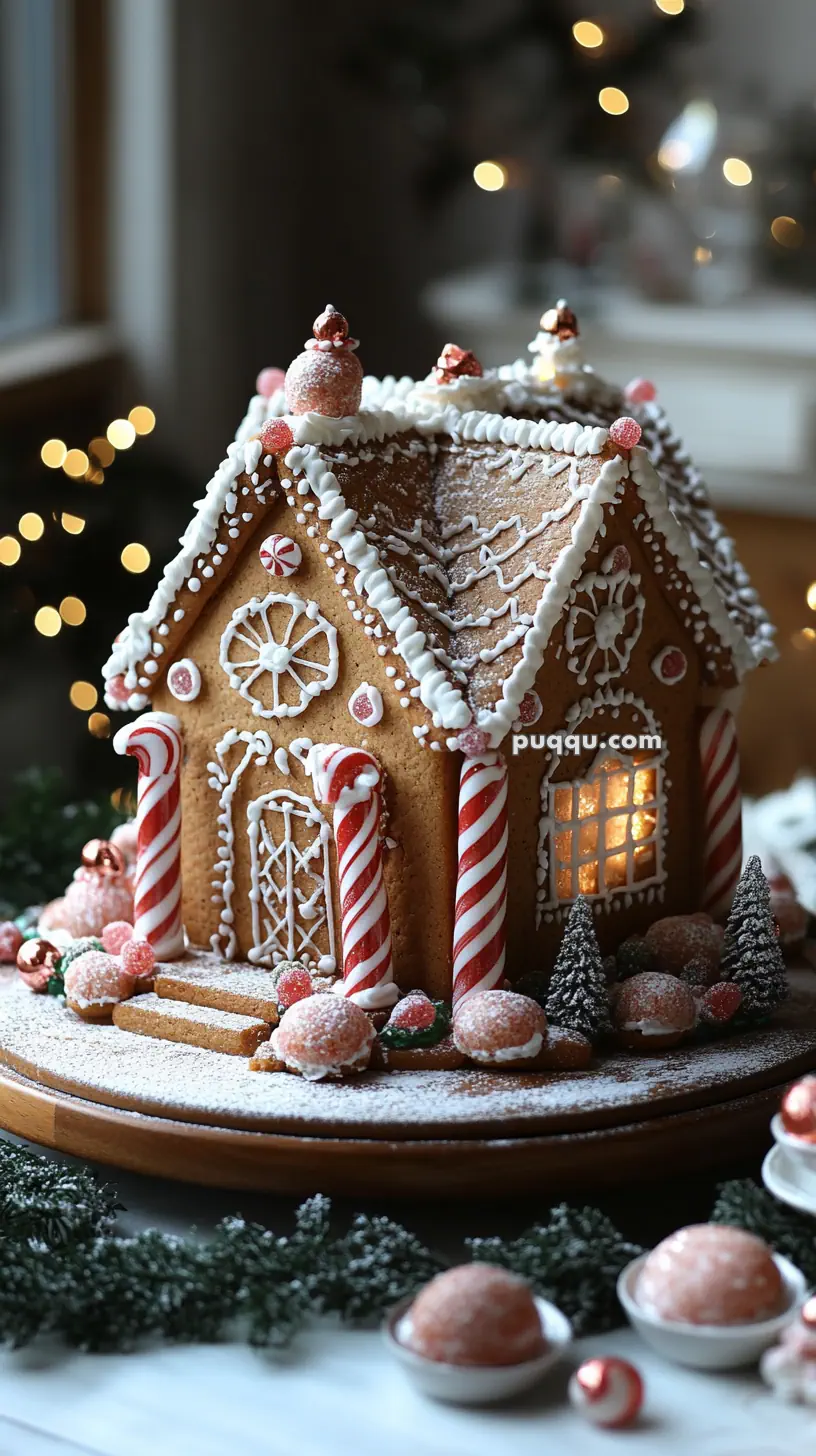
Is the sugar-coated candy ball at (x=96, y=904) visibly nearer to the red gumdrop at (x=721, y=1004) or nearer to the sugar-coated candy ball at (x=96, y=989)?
the sugar-coated candy ball at (x=96, y=989)

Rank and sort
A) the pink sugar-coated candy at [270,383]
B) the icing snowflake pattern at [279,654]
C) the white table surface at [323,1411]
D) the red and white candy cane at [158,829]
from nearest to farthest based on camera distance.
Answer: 1. the white table surface at [323,1411]
2. the icing snowflake pattern at [279,654]
3. the red and white candy cane at [158,829]
4. the pink sugar-coated candy at [270,383]

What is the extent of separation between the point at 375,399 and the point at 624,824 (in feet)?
2.64

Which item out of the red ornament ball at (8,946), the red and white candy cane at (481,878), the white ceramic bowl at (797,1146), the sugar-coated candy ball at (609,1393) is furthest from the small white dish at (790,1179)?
the red ornament ball at (8,946)

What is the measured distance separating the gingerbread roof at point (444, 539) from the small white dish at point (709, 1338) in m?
0.82

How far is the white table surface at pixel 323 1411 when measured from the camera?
1.99m

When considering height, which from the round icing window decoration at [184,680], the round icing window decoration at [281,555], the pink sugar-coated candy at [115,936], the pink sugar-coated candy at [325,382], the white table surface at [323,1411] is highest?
the pink sugar-coated candy at [325,382]

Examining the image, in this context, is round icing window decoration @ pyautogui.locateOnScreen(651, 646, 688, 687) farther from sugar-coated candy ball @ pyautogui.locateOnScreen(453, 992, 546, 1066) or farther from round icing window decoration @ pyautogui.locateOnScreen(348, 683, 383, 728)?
sugar-coated candy ball @ pyautogui.locateOnScreen(453, 992, 546, 1066)

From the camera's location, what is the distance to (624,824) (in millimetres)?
2873

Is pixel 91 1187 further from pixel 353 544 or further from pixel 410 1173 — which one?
pixel 353 544

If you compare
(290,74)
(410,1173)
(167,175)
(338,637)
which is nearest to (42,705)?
(167,175)

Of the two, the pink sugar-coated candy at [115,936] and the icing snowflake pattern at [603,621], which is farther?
the pink sugar-coated candy at [115,936]

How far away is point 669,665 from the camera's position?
9.47 ft

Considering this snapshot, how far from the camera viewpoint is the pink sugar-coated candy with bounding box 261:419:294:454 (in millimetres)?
2639

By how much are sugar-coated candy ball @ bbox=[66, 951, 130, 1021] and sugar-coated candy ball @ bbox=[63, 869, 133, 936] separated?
0.24 metres
